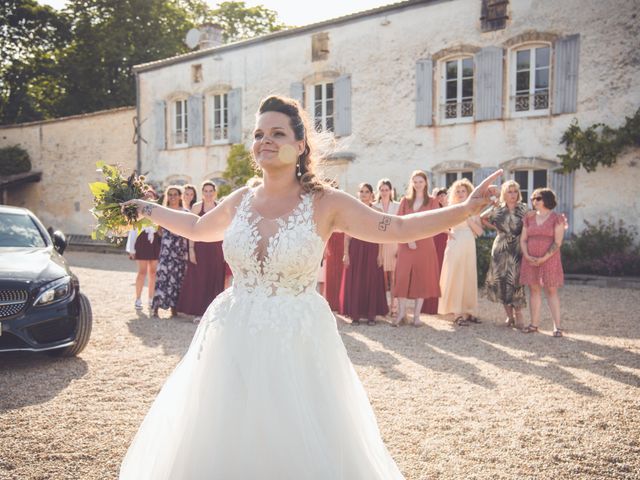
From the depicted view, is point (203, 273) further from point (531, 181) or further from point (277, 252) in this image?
point (531, 181)

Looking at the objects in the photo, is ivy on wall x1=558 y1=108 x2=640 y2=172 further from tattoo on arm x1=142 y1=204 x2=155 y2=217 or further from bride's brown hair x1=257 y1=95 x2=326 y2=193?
tattoo on arm x1=142 y1=204 x2=155 y2=217

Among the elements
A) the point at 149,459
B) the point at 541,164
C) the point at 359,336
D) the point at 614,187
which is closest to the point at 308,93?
the point at 541,164

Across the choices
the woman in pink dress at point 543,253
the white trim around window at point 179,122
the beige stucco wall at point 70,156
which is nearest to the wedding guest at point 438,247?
the woman in pink dress at point 543,253

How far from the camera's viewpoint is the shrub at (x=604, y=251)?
40.0 ft

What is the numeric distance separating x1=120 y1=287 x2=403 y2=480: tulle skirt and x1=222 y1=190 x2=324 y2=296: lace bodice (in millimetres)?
64

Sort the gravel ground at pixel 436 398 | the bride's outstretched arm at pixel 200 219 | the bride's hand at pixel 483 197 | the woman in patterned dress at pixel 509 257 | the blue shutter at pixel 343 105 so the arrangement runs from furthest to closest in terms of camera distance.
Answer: the blue shutter at pixel 343 105 < the woman in patterned dress at pixel 509 257 < the gravel ground at pixel 436 398 < the bride's outstretched arm at pixel 200 219 < the bride's hand at pixel 483 197

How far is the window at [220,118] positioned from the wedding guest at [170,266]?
11821 millimetres

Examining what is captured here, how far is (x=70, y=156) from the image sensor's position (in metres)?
25.1

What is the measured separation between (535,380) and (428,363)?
3.73 ft

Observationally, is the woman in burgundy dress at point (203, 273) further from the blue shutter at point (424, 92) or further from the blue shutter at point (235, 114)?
the blue shutter at point (235, 114)

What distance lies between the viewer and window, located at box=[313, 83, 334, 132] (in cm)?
1755

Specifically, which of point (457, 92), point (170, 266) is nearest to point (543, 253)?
point (170, 266)

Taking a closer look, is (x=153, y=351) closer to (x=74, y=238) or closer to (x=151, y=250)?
(x=151, y=250)

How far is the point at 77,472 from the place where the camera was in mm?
3477
